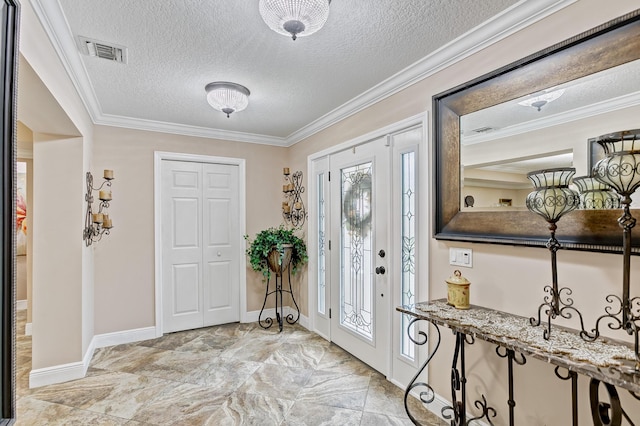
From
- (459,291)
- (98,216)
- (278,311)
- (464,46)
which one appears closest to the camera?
(459,291)

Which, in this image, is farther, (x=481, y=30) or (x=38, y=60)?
(x=481, y=30)

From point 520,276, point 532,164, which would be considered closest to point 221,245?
point 520,276

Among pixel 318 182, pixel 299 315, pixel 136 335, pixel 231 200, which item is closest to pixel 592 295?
pixel 318 182

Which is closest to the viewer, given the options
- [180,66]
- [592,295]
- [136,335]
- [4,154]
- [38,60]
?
[4,154]

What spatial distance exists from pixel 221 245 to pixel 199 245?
27 cm

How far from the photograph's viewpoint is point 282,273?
14.4 ft

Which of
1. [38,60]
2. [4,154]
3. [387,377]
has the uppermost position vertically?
[38,60]

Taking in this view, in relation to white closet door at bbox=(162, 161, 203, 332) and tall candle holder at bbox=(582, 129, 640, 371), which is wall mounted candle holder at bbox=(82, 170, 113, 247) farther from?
tall candle holder at bbox=(582, 129, 640, 371)

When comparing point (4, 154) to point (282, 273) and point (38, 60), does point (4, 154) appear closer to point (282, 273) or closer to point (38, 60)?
point (38, 60)

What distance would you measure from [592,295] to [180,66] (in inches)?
112

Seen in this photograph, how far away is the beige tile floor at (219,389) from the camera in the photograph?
2.28 metres

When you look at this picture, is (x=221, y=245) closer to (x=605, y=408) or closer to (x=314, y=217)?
(x=314, y=217)

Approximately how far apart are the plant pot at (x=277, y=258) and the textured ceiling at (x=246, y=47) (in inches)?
64.2

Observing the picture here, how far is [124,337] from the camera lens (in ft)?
11.8
